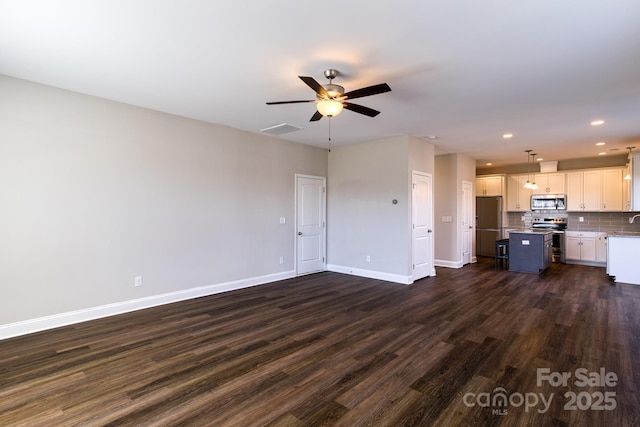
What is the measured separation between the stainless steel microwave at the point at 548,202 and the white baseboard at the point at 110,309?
7.78 m

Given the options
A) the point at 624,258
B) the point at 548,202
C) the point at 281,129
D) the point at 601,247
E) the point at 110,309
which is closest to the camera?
the point at 110,309

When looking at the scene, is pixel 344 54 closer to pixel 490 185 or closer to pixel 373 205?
pixel 373 205

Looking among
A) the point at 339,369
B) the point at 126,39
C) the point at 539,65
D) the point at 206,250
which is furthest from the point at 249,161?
the point at 539,65

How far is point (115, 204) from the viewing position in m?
4.10

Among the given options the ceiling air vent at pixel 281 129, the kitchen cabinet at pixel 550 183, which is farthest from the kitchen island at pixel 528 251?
the ceiling air vent at pixel 281 129

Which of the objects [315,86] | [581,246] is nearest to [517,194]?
[581,246]

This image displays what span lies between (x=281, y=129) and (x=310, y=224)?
2.25 metres

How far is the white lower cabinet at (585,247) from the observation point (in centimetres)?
759

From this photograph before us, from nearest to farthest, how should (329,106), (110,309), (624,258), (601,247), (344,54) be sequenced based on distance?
(344,54), (329,106), (110,309), (624,258), (601,247)

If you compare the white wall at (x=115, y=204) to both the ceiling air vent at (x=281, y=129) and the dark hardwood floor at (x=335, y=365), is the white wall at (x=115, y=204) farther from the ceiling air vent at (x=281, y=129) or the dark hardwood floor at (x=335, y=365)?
the dark hardwood floor at (x=335, y=365)

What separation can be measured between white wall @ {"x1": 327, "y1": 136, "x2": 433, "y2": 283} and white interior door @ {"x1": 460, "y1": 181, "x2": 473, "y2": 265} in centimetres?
188

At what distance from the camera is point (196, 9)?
2256 millimetres

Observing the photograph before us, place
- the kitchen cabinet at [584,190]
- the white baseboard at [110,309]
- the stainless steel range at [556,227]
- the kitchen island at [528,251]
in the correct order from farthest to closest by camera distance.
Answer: the stainless steel range at [556,227] < the kitchen cabinet at [584,190] < the kitchen island at [528,251] < the white baseboard at [110,309]

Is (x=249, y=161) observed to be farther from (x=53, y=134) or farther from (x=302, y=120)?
(x=53, y=134)
